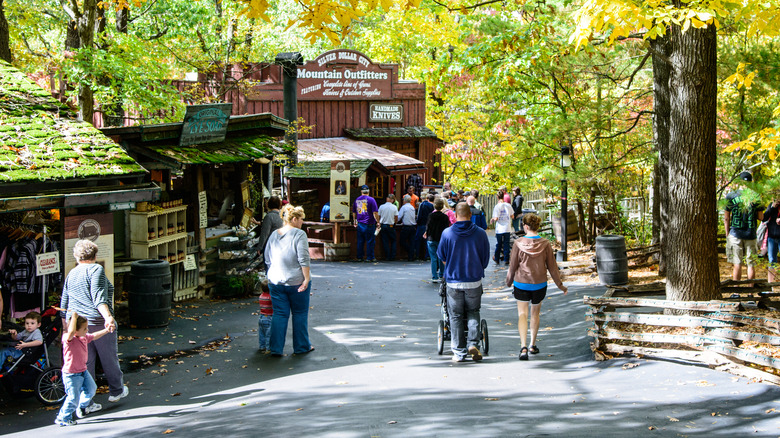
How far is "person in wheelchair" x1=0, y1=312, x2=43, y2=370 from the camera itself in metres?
7.24

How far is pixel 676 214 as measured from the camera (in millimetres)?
8711

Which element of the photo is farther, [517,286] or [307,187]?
[307,187]

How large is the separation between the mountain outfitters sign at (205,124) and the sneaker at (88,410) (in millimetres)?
5640

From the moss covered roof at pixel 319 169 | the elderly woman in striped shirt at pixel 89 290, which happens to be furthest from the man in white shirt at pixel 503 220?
the elderly woman in striped shirt at pixel 89 290

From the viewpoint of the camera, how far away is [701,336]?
7.64 m

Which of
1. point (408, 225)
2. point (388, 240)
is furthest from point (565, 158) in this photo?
point (388, 240)

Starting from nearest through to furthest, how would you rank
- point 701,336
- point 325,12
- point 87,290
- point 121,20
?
point 87,290 → point 701,336 → point 325,12 → point 121,20

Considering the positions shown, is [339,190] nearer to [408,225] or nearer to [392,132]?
[408,225]

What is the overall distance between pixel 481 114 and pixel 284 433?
25.9m

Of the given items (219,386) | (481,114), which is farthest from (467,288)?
(481,114)

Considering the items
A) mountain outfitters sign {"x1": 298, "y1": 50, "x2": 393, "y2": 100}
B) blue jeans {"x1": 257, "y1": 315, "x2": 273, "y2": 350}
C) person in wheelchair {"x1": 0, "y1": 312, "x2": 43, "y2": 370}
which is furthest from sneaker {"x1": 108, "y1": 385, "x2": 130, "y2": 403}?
mountain outfitters sign {"x1": 298, "y1": 50, "x2": 393, "y2": 100}

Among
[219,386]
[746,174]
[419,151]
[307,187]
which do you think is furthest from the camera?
[419,151]

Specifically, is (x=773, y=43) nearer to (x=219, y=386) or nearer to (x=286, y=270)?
(x=286, y=270)

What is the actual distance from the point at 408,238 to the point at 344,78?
30.1ft
